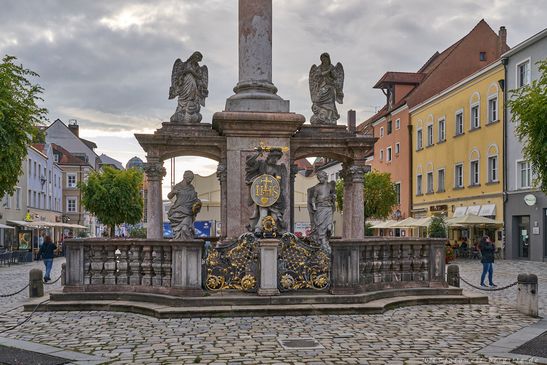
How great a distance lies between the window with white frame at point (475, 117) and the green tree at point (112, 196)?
26099mm

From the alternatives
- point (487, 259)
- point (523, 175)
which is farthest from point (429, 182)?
point (487, 259)

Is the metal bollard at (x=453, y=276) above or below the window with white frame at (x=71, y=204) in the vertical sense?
below

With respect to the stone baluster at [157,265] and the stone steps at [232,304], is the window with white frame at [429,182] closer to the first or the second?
the stone steps at [232,304]

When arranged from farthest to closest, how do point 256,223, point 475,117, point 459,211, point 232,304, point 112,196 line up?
point 112,196, point 459,211, point 475,117, point 256,223, point 232,304

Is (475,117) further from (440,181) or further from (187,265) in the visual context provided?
(187,265)

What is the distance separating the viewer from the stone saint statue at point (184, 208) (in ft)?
53.0

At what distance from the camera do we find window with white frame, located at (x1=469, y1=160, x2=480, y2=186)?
4269 centimetres

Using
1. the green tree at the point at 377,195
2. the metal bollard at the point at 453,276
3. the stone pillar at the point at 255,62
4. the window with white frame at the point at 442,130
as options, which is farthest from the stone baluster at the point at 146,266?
the green tree at the point at 377,195

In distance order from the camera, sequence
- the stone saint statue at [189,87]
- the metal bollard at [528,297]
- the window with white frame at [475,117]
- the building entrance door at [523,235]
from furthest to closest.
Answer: the window with white frame at [475,117], the building entrance door at [523,235], the stone saint statue at [189,87], the metal bollard at [528,297]

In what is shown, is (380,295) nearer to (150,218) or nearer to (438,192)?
(150,218)

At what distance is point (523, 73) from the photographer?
36594 millimetres

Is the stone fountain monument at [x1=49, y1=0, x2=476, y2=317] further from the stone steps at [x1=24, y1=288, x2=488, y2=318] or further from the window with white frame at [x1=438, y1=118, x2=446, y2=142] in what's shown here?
the window with white frame at [x1=438, y1=118, x2=446, y2=142]

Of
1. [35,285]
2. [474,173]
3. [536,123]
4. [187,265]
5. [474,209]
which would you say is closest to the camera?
[187,265]

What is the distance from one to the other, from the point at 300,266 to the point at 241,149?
4346 millimetres
